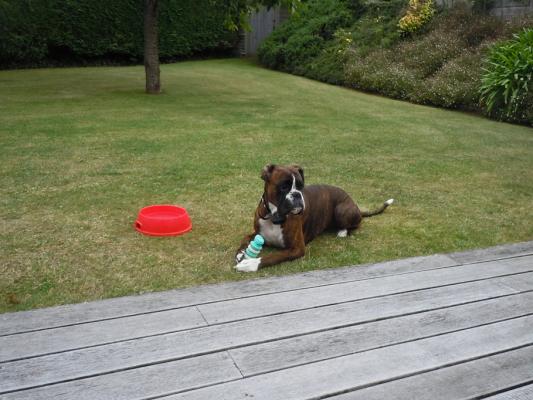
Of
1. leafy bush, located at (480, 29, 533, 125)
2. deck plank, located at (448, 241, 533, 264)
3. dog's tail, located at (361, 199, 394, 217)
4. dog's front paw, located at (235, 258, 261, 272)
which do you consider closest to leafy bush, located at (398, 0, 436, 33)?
leafy bush, located at (480, 29, 533, 125)

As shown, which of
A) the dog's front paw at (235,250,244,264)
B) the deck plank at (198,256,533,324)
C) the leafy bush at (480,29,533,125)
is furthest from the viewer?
the leafy bush at (480,29,533,125)

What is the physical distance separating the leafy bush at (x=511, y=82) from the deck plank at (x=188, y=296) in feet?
27.6

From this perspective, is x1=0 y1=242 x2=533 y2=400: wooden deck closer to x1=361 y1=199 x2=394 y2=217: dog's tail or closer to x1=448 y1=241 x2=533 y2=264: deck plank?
x1=448 y1=241 x2=533 y2=264: deck plank

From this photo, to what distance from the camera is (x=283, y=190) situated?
11.9ft

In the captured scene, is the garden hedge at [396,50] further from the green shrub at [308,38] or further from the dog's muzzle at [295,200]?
the dog's muzzle at [295,200]

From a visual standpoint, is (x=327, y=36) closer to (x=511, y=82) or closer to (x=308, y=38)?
(x=308, y=38)

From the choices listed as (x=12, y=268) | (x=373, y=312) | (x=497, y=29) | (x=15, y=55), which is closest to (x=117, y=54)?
→ (x=15, y=55)

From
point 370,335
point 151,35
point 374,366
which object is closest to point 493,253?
point 370,335

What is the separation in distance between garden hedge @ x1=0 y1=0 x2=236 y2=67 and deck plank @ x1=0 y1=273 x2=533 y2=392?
16.9 m

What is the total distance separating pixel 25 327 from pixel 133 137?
5.97 m

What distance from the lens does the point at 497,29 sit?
44.7 ft

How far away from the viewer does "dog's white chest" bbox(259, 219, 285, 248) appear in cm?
387

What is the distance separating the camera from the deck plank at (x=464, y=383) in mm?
2205

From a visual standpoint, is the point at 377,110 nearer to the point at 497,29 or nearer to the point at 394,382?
the point at 497,29
